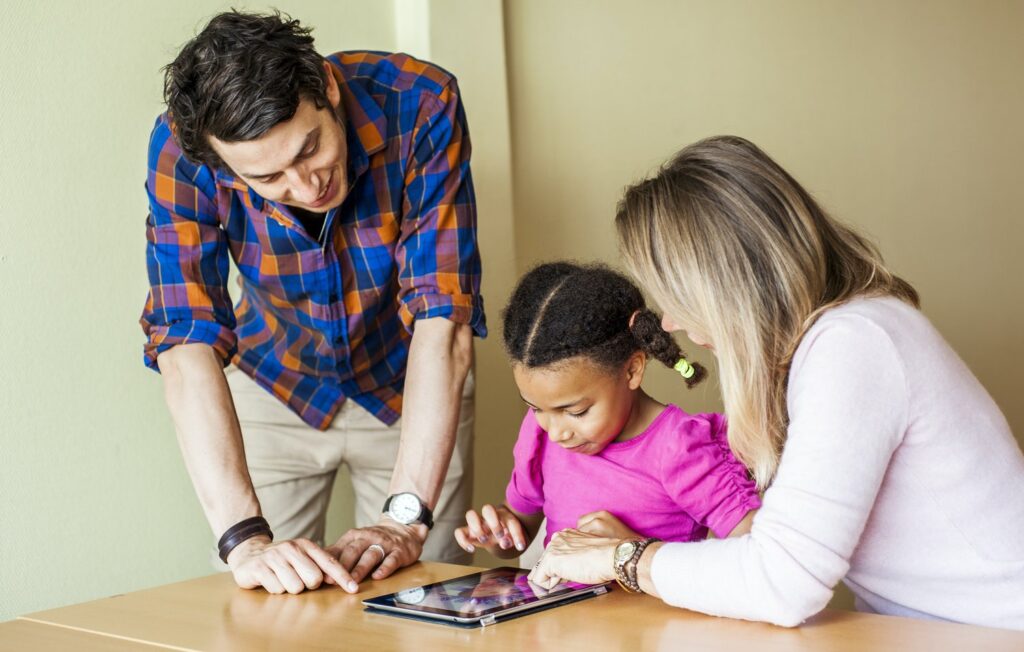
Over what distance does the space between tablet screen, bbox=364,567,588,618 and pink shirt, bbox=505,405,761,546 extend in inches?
10.2

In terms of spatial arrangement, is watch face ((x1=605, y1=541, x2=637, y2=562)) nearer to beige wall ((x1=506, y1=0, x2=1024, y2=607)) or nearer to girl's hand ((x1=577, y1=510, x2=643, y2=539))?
girl's hand ((x1=577, y1=510, x2=643, y2=539))

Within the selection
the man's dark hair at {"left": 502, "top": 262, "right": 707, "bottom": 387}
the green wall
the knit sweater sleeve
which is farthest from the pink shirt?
the green wall

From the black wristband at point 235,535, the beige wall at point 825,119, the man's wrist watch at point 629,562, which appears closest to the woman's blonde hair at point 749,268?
the man's wrist watch at point 629,562

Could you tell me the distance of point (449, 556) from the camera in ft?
8.00

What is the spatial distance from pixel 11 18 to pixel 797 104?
8.29 feet

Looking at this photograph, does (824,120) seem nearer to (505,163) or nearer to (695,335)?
(505,163)

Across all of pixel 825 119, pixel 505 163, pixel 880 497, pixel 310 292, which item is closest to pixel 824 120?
pixel 825 119

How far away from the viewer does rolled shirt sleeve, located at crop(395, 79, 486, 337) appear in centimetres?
207

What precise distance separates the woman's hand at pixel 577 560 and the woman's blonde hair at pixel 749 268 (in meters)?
0.25

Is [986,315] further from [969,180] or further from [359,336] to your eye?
[359,336]

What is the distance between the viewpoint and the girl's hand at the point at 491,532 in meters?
1.87

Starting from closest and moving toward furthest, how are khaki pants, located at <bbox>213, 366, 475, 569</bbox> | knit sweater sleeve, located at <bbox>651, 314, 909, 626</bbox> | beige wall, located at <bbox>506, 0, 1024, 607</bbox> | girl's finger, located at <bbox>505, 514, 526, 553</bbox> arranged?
knit sweater sleeve, located at <bbox>651, 314, 909, 626</bbox> < girl's finger, located at <bbox>505, 514, 526, 553</bbox> < khaki pants, located at <bbox>213, 366, 475, 569</bbox> < beige wall, located at <bbox>506, 0, 1024, 607</bbox>

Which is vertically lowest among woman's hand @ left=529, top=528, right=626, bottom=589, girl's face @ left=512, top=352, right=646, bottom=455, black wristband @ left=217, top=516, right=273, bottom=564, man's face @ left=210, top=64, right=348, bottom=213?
black wristband @ left=217, top=516, right=273, bottom=564

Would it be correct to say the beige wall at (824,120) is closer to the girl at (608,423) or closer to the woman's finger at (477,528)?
the girl at (608,423)
